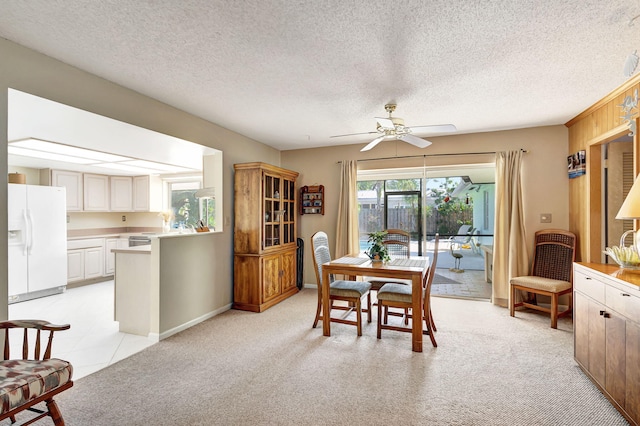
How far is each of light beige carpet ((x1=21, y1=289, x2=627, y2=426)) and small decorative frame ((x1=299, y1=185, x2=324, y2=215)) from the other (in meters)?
Result: 2.36

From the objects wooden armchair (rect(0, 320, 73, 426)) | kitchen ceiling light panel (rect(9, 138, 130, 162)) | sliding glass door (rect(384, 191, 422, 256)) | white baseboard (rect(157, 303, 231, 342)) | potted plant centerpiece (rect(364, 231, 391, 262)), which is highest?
kitchen ceiling light panel (rect(9, 138, 130, 162))

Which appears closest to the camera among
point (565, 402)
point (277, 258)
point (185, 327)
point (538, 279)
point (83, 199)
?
point (565, 402)

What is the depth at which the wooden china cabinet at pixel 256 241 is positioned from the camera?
13.8 ft

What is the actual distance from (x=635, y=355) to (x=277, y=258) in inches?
147

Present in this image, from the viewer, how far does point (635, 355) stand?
183 centimetres

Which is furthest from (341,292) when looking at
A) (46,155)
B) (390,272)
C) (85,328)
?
(46,155)

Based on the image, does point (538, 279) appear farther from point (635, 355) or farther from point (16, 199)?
point (16, 199)

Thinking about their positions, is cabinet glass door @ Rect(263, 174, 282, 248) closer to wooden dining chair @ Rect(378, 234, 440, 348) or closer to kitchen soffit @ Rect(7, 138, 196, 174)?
wooden dining chair @ Rect(378, 234, 440, 348)

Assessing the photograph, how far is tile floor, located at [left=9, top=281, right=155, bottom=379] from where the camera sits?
2.87 m

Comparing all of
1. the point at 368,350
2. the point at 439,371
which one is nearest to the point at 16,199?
the point at 368,350

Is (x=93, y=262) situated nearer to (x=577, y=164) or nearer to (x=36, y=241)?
(x=36, y=241)

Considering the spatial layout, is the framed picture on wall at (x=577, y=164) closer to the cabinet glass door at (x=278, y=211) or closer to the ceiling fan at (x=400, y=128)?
the ceiling fan at (x=400, y=128)

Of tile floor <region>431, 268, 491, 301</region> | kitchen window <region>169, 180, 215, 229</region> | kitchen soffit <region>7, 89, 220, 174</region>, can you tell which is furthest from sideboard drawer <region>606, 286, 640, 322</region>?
kitchen window <region>169, 180, 215, 229</region>

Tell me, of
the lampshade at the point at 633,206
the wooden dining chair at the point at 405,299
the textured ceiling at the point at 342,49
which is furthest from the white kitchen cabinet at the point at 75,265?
the lampshade at the point at 633,206
